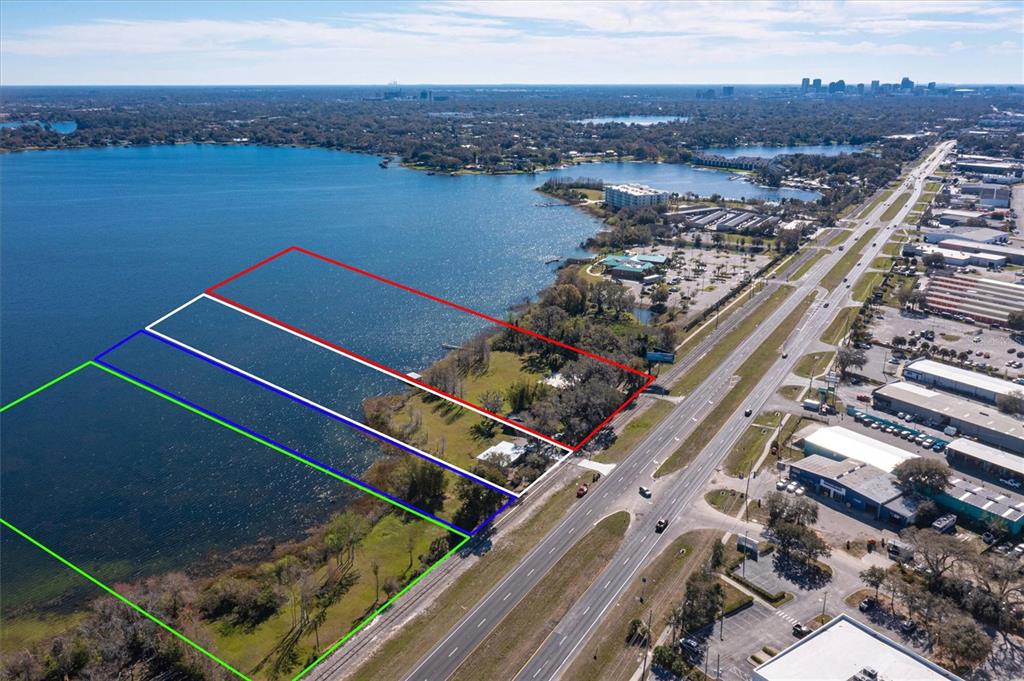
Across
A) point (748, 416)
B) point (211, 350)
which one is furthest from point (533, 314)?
point (211, 350)

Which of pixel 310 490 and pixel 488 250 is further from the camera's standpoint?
pixel 488 250

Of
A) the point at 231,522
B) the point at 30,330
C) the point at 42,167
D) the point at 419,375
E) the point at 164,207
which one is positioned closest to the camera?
the point at 231,522

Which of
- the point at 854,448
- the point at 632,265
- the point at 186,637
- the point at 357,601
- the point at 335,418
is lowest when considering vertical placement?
the point at 357,601

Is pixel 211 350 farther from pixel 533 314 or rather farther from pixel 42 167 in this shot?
pixel 42 167

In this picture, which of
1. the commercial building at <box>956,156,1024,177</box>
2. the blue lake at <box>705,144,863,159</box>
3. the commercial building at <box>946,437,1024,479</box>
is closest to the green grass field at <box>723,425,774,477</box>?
the commercial building at <box>946,437,1024,479</box>

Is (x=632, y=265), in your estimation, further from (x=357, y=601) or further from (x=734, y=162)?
(x=734, y=162)

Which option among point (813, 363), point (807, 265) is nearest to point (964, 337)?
point (813, 363)
